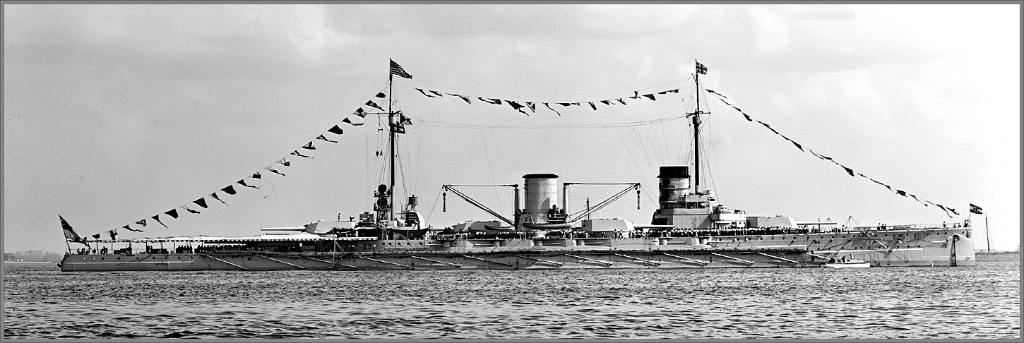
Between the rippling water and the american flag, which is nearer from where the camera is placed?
the rippling water

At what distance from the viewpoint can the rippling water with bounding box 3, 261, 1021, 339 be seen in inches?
1678

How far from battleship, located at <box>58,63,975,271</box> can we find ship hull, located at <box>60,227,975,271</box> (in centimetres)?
7

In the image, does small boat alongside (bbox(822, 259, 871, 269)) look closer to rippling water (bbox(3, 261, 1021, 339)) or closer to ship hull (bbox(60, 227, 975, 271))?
ship hull (bbox(60, 227, 975, 271))

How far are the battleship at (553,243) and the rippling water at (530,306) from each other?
10982mm

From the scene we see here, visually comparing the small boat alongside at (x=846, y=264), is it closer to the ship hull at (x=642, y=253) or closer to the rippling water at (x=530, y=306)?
the ship hull at (x=642, y=253)

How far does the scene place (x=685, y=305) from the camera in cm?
5247

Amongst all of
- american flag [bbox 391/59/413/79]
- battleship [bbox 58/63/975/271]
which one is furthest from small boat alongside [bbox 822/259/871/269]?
american flag [bbox 391/59/413/79]

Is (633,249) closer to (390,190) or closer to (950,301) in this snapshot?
(390,190)

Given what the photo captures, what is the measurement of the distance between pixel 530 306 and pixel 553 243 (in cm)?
4015

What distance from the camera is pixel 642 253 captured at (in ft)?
299

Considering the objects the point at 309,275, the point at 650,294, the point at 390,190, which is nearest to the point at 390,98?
the point at 390,190

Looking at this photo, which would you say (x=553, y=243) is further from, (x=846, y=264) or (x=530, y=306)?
(x=530, y=306)

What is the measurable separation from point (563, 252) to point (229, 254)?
75.7ft

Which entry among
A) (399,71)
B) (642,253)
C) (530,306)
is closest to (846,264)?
(642,253)
